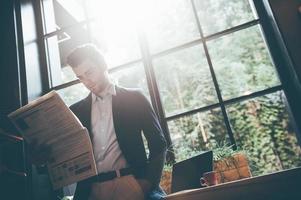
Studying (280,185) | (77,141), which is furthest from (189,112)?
(280,185)

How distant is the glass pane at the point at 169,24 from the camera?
8.08 feet

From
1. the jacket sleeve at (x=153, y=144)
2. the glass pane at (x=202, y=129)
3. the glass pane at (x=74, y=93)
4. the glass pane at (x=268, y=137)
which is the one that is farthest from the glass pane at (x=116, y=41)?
the glass pane at (x=268, y=137)

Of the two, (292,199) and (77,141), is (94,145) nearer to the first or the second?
(77,141)

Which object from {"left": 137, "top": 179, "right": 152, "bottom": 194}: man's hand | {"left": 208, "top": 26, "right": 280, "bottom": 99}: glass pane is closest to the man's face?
{"left": 137, "top": 179, "right": 152, "bottom": 194}: man's hand

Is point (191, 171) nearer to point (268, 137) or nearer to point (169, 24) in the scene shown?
point (169, 24)

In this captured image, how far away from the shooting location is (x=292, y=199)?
3.54ft

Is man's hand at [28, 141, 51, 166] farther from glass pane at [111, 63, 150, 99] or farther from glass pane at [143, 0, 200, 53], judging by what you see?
glass pane at [143, 0, 200, 53]

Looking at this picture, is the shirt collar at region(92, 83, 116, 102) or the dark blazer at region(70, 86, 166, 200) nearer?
the dark blazer at region(70, 86, 166, 200)

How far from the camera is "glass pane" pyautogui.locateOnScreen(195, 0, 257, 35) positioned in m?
2.44

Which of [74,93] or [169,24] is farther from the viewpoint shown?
[169,24]

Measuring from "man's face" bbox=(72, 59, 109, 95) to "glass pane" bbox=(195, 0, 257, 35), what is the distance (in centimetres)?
109

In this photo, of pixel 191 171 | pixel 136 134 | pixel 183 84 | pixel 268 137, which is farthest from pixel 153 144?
pixel 268 137

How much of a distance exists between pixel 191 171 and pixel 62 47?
2.08 metres

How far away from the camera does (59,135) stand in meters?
1.51
